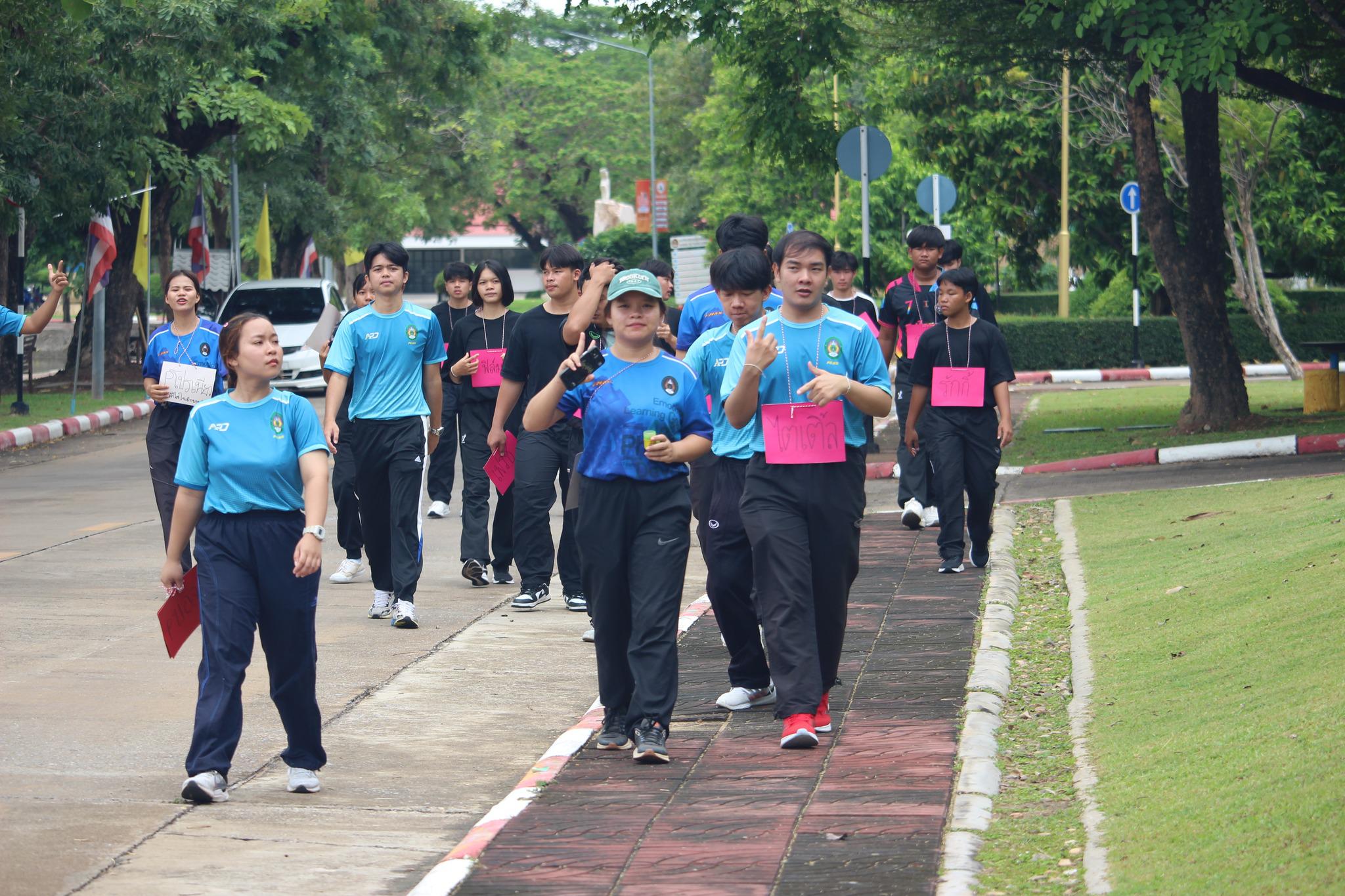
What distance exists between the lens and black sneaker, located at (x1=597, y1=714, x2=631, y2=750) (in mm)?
6789

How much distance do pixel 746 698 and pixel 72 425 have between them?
1706 centimetres

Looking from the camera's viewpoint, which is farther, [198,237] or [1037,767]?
[198,237]

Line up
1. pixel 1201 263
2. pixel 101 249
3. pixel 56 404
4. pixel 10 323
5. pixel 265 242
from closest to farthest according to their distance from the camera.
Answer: pixel 10 323
pixel 1201 263
pixel 101 249
pixel 56 404
pixel 265 242

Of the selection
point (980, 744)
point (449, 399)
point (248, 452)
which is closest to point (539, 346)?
point (248, 452)

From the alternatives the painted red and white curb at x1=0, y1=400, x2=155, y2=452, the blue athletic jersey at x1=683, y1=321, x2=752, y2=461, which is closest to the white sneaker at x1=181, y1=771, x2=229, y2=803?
the blue athletic jersey at x1=683, y1=321, x2=752, y2=461

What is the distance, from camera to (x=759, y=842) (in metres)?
5.53

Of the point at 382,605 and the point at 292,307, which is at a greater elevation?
the point at 292,307

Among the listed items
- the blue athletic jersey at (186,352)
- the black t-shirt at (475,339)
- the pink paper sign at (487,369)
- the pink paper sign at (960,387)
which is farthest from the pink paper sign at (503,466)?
the pink paper sign at (960,387)

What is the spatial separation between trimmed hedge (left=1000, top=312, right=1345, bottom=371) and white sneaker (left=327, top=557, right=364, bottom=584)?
75.9 feet

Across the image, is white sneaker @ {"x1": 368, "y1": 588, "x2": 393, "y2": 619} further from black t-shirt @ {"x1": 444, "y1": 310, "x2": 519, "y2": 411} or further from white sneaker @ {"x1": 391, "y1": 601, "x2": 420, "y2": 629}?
black t-shirt @ {"x1": 444, "y1": 310, "x2": 519, "y2": 411}

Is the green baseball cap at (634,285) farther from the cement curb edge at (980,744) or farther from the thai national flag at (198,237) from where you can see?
the thai national flag at (198,237)

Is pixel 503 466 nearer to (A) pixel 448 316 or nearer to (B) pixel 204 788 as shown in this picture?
(B) pixel 204 788

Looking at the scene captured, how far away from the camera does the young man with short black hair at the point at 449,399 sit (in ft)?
41.1

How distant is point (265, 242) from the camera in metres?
34.3
